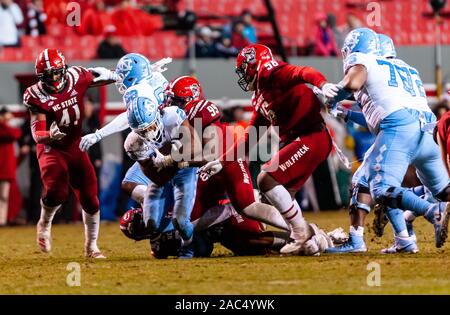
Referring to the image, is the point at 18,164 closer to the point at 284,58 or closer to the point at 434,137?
the point at 284,58

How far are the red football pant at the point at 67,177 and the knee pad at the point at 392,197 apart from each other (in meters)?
2.76

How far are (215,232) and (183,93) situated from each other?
3.90ft

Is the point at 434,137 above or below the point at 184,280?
above

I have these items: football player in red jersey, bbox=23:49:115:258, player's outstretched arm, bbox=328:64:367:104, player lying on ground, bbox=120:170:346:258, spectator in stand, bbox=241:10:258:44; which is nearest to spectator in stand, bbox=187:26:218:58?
spectator in stand, bbox=241:10:258:44

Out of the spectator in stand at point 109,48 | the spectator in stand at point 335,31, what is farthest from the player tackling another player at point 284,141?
the spectator in stand at point 335,31

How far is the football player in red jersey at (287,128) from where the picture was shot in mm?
8562

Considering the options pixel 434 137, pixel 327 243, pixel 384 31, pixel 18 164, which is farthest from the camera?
pixel 384 31

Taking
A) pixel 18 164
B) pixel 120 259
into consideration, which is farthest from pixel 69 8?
pixel 120 259

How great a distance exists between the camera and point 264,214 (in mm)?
8656

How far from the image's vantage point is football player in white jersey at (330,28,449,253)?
8047mm

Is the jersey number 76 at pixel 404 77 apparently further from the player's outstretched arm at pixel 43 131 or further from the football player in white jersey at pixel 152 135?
the player's outstretched arm at pixel 43 131

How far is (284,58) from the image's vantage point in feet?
51.1

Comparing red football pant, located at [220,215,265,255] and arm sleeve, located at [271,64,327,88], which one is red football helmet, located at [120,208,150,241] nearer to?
red football pant, located at [220,215,265,255]

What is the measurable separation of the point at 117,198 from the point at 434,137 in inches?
302
